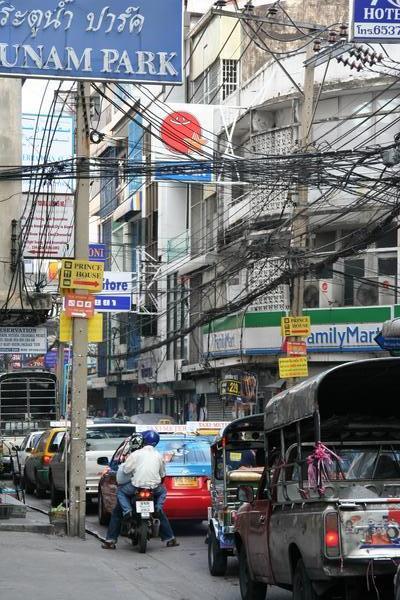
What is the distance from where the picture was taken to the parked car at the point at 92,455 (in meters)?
22.1

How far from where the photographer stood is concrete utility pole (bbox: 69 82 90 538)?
17.2 meters

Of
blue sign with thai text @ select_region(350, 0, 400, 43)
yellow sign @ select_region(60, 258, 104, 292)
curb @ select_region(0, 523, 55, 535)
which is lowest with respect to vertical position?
curb @ select_region(0, 523, 55, 535)

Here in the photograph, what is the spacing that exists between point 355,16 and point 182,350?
35261 mm

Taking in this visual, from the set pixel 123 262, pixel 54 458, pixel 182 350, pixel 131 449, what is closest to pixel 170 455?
pixel 131 449

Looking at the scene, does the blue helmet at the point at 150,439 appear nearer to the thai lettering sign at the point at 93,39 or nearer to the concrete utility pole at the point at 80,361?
the concrete utility pole at the point at 80,361

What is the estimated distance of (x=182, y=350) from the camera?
158 ft

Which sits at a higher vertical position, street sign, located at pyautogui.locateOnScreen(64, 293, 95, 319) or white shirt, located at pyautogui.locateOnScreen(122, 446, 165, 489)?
street sign, located at pyautogui.locateOnScreen(64, 293, 95, 319)

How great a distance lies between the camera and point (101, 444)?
22.7m

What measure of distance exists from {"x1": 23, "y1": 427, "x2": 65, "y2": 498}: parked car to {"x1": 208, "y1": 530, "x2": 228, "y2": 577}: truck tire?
11.6 metres

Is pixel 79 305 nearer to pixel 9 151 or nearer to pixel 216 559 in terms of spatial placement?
pixel 216 559

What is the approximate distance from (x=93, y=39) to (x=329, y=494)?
9.03m

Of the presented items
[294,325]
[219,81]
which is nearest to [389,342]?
[294,325]

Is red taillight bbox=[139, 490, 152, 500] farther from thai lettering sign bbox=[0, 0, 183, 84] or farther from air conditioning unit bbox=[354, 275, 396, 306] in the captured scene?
air conditioning unit bbox=[354, 275, 396, 306]

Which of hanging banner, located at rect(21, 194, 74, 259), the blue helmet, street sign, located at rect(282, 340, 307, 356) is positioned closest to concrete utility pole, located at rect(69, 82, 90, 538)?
the blue helmet
